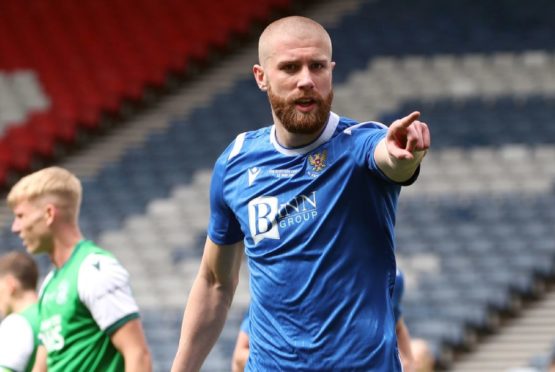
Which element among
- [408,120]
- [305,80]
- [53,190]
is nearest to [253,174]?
[305,80]

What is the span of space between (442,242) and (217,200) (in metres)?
10.8

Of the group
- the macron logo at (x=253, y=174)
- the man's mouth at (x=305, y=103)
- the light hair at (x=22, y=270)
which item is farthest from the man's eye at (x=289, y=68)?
the light hair at (x=22, y=270)

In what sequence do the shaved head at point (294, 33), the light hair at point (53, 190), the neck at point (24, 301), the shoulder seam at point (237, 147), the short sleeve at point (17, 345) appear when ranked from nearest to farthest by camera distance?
the shaved head at point (294, 33)
the shoulder seam at point (237, 147)
the light hair at point (53, 190)
the short sleeve at point (17, 345)
the neck at point (24, 301)

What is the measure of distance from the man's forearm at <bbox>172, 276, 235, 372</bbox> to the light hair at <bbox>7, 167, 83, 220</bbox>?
4.42 ft

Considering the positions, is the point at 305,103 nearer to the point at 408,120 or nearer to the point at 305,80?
the point at 305,80

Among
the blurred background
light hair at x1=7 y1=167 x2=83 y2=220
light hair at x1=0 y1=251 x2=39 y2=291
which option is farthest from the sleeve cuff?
the blurred background

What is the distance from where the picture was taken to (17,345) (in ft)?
18.4

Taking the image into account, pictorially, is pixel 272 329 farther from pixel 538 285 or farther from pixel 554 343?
pixel 538 285

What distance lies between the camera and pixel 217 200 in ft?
13.5

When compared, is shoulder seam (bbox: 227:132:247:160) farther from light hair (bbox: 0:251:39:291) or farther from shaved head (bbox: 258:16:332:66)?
light hair (bbox: 0:251:39:291)

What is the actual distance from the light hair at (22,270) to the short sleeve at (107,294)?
2.89ft

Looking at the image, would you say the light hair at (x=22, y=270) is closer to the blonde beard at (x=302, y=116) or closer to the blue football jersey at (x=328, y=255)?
the blue football jersey at (x=328, y=255)

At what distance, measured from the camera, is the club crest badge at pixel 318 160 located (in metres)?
3.77

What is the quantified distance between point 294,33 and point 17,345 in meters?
2.53
